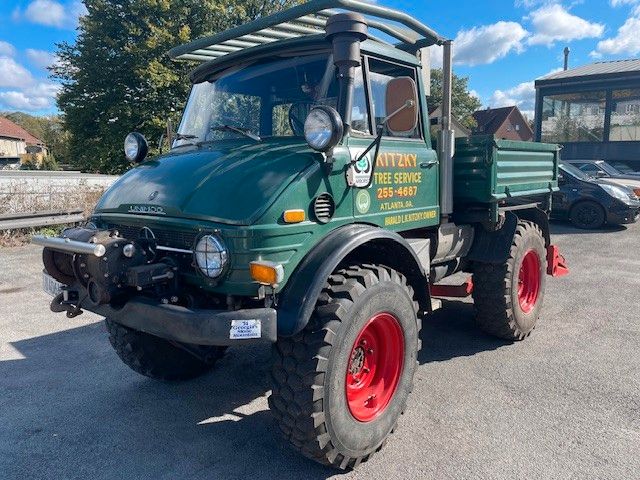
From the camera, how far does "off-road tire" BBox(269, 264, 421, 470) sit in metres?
2.66

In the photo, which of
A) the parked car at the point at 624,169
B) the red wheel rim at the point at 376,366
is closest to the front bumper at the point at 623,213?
the parked car at the point at 624,169

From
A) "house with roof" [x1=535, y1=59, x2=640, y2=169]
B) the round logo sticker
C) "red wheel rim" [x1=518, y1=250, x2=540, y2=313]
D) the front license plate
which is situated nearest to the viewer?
the front license plate

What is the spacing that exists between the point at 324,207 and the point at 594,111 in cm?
2349

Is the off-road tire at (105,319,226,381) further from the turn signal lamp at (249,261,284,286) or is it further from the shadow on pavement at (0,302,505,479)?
the turn signal lamp at (249,261,284,286)

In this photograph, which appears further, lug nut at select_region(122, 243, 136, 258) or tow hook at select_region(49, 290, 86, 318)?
tow hook at select_region(49, 290, 86, 318)

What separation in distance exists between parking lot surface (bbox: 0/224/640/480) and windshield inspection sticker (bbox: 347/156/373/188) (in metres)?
1.71

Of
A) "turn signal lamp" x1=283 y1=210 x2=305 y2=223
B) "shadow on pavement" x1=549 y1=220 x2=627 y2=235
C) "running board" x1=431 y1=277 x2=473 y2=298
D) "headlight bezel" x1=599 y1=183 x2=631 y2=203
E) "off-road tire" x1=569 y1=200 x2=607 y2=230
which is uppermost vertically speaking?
"turn signal lamp" x1=283 y1=210 x2=305 y2=223

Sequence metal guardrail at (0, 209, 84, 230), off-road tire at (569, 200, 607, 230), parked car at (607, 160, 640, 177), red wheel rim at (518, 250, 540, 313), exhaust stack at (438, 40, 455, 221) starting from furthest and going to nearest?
parked car at (607, 160, 640, 177)
off-road tire at (569, 200, 607, 230)
metal guardrail at (0, 209, 84, 230)
red wheel rim at (518, 250, 540, 313)
exhaust stack at (438, 40, 455, 221)

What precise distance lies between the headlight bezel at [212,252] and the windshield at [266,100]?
3.34 feet

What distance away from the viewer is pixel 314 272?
2.70m

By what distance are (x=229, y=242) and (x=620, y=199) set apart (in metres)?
12.0

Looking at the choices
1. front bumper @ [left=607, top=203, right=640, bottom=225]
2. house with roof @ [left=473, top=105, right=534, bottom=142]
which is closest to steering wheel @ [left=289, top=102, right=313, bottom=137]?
front bumper @ [left=607, top=203, right=640, bottom=225]

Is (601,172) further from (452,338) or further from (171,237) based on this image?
(171,237)

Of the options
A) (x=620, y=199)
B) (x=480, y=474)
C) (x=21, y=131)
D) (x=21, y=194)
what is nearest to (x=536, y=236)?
(x=480, y=474)
